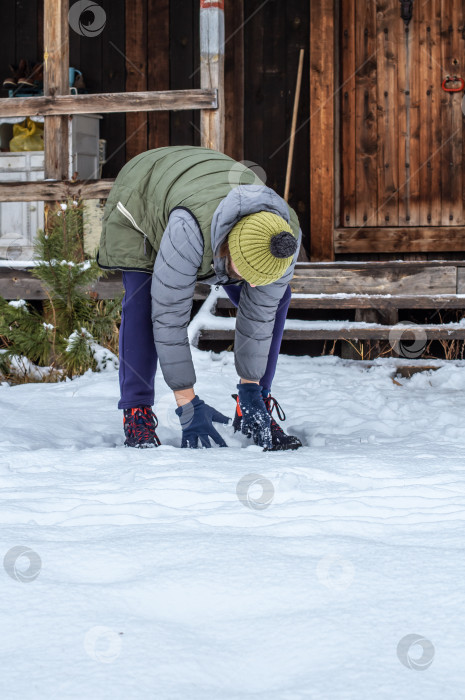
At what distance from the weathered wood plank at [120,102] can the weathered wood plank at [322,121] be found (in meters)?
1.70

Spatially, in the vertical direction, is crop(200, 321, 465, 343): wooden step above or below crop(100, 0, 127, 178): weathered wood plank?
below

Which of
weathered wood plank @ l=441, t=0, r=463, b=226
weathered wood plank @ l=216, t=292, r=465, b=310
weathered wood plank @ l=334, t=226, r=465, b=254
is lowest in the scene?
weathered wood plank @ l=216, t=292, r=465, b=310

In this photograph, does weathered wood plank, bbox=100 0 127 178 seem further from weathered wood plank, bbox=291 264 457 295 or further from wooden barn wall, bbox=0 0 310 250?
weathered wood plank, bbox=291 264 457 295

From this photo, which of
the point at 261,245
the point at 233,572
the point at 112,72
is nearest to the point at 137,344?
the point at 261,245

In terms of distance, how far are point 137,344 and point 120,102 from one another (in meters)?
3.10

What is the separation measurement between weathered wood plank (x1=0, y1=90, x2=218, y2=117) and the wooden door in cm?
196

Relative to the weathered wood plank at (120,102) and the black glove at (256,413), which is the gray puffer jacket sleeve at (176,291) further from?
the weathered wood plank at (120,102)

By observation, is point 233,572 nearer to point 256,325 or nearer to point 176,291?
point 176,291

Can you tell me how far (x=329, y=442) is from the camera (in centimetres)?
290

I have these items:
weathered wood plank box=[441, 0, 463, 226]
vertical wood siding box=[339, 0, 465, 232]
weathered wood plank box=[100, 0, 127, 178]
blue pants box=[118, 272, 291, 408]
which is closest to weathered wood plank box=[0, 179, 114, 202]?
weathered wood plank box=[100, 0, 127, 178]

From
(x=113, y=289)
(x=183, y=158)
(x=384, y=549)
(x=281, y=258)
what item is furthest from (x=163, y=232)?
(x=113, y=289)

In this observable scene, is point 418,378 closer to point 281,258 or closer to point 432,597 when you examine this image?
point 281,258

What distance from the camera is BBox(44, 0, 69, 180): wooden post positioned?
17.6 ft

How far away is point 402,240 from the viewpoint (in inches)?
265
